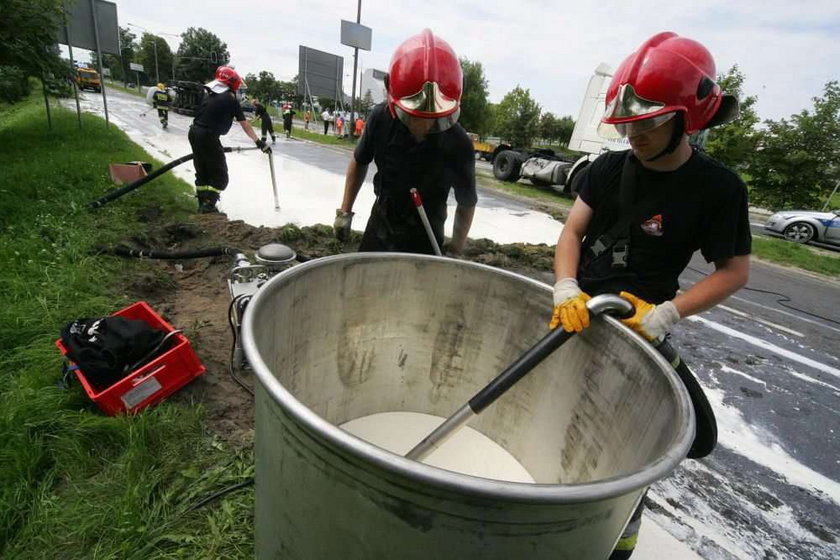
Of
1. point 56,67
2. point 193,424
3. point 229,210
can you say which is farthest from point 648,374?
point 56,67

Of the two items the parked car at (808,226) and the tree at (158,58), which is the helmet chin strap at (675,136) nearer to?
the parked car at (808,226)

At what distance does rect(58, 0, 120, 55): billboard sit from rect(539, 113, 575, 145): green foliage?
3424 cm

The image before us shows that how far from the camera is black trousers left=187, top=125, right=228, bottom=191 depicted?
16.5 ft

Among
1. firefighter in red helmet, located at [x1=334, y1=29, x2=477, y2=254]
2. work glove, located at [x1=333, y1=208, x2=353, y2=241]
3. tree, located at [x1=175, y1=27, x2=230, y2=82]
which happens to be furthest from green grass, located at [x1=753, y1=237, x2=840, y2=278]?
tree, located at [x1=175, y1=27, x2=230, y2=82]

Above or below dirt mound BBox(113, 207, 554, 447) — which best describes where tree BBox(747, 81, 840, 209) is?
above

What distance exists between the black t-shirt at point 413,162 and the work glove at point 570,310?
3.63 ft

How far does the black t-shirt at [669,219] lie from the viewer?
53.4 inches

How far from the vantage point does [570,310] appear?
1.28 m

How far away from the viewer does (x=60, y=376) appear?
2.08 m

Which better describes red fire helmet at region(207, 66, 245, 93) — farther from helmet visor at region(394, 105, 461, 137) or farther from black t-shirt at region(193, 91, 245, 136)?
helmet visor at region(394, 105, 461, 137)

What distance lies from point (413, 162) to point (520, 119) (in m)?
33.6

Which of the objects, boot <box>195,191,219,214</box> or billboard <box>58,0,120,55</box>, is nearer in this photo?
boot <box>195,191,219,214</box>

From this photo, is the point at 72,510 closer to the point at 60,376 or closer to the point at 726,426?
the point at 60,376

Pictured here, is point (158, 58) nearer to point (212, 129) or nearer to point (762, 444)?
point (212, 129)
